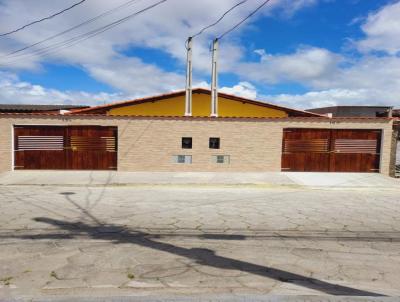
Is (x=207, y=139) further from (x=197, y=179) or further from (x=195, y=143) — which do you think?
(x=197, y=179)

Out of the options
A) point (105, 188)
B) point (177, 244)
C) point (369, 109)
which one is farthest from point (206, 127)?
point (369, 109)

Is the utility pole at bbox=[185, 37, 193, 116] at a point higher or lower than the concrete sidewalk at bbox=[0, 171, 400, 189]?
higher

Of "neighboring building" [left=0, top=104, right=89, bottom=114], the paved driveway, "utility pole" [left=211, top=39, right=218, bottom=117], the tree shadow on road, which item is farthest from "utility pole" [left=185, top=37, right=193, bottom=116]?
"neighboring building" [left=0, top=104, right=89, bottom=114]

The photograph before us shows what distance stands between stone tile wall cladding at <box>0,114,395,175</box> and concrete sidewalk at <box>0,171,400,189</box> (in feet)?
2.06

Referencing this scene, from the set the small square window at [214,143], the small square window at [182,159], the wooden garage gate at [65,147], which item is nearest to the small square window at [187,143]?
the small square window at [182,159]

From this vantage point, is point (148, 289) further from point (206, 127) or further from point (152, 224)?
point (206, 127)

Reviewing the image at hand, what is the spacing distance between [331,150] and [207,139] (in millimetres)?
6200

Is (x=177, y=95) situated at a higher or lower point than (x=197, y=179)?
higher

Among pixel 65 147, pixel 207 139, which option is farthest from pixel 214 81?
pixel 65 147

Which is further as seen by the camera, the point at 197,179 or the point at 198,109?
the point at 198,109

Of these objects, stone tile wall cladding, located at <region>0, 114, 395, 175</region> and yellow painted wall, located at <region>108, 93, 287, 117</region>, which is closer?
stone tile wall cladding, located at <region>0, 114, 395, 175</region>

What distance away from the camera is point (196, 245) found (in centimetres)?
652

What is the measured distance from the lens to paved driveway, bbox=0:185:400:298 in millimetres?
4898

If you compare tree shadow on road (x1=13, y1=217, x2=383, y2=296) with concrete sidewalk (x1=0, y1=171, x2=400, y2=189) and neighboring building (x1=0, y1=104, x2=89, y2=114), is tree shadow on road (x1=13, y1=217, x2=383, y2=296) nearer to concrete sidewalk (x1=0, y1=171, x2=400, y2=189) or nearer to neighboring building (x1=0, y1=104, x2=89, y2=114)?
concrete sidewalk (x1=0, y1=171, x2=400, y2=189)
